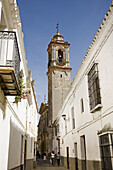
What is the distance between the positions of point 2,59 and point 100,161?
5010 millimetres

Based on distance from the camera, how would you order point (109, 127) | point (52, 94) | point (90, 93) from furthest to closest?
1. point (52, 94)
2. point (90, 93)
3. point (109, 127)

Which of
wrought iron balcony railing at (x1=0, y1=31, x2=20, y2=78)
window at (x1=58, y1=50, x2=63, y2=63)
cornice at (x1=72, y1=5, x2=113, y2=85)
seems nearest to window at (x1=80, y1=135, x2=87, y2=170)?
cornice at (x1=72, y1=5, x2=113, y2=85)

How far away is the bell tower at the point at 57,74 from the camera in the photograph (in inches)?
1105

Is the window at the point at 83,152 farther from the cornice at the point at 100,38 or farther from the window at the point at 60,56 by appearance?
the window at the point at 60,56

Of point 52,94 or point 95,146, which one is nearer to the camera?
point 95,146

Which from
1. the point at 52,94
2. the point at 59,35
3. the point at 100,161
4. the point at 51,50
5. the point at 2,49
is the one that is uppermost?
the point at 59,35

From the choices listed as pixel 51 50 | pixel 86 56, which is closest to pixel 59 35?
pixel 51 50

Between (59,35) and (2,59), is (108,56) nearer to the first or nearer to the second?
(2,59)

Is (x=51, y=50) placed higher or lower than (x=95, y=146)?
higher

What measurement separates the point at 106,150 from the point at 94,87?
8.68 feet

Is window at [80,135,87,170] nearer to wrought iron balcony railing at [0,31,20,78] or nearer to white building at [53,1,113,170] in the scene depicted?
white building at [53,1,113,170]

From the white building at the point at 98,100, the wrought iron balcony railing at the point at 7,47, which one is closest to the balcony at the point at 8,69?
the wrought iron balcony railing at the point at 7,47

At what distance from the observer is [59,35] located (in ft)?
108

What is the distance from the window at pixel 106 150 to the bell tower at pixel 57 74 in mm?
20842
